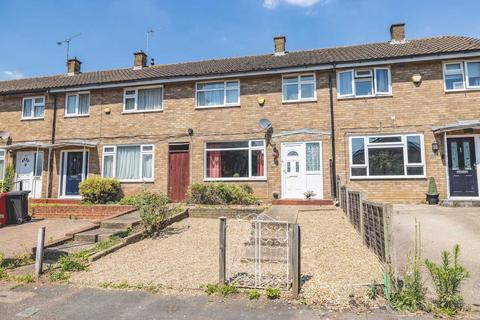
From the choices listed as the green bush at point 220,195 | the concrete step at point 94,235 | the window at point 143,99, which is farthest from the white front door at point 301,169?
the concrete step at point 94,235

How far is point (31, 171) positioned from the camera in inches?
619

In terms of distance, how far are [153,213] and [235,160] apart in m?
5.86

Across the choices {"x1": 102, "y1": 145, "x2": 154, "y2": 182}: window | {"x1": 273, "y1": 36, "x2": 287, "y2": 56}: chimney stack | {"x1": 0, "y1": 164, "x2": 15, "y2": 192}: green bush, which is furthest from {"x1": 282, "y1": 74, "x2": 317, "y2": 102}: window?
{"x1": 0, "y1": 164, "x2": 15, "y2": 192}: green bush

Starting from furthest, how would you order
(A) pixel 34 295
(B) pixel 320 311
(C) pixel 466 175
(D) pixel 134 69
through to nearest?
(D) pixel 134 69, (C) pixel 466 175, (A) pixel 34 295, (B) pixel 320 311

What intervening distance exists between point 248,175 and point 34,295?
935 cm

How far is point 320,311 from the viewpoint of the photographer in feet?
13.4

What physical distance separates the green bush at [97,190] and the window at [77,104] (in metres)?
3.79

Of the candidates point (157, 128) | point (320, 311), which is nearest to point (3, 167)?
point (157, 128)

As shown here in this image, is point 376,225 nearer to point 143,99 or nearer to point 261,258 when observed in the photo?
point 261,258

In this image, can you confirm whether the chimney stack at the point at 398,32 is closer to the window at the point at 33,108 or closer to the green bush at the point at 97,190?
the green bush at the point at 97,190

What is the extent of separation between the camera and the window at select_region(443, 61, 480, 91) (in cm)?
1216

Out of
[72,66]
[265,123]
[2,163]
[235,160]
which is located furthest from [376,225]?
[72,66]

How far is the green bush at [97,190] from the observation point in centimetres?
1357

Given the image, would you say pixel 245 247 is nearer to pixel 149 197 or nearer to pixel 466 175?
pixel 149 197
